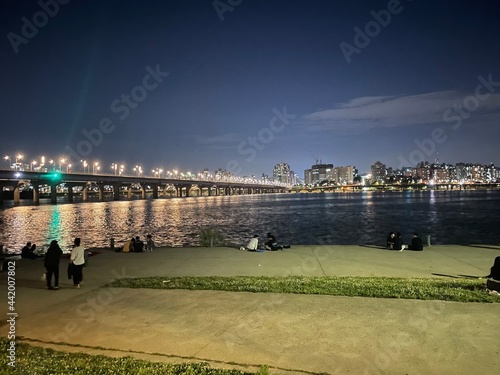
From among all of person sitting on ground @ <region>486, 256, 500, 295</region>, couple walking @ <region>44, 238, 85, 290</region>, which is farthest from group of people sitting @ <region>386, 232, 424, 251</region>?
couple walking @ <region>44, 238, 85, 290</region>

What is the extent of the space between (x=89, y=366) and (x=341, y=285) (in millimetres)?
8494

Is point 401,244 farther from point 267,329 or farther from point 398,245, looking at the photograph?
point 267,329

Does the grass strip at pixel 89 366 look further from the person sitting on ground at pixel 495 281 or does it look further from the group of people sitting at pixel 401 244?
the group of people sitting at pixel 401 244

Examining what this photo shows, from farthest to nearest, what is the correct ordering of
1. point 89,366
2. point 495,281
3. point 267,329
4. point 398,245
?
point 398,245 → point 495,281 → point 267,329 → point 89,366

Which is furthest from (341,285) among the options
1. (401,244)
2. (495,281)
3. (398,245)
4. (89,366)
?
(401,244)

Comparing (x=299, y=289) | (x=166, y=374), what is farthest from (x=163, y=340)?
(x=299, y=289)

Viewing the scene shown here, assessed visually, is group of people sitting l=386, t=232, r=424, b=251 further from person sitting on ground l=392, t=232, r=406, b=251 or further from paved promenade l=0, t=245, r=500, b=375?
paved promenade l=0, t=245, r=500, b=375

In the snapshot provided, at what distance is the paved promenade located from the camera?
7.29 m

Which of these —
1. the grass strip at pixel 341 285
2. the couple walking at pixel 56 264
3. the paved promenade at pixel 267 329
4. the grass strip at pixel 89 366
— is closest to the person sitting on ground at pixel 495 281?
the grass strip at pixel 341 285

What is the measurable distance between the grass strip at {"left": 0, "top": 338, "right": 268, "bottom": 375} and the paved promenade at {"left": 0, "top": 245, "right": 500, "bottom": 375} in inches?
15.6

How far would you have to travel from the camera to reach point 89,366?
6941 mm

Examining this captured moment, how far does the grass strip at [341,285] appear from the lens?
11.4 metres

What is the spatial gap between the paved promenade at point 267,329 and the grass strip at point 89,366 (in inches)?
15.6

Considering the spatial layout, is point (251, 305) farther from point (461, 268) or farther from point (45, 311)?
point (461, 268)
